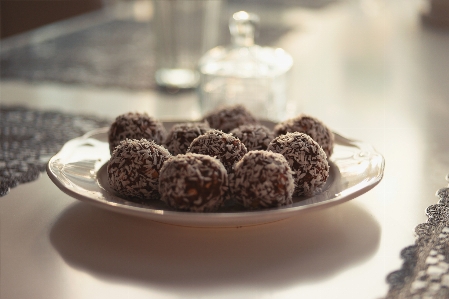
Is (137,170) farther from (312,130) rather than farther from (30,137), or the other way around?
(30,137)

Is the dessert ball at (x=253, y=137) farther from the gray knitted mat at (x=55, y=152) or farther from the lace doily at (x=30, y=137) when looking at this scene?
the lace doily at (x=30, y=137)

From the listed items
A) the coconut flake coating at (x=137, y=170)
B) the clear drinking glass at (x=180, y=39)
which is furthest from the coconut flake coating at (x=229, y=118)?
the clear drinking glass at (x=180, y=39)

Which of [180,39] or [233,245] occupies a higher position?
[180,39]

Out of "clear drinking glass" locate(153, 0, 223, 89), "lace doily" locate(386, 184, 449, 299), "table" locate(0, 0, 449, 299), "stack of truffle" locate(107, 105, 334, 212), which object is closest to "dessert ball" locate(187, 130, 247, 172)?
"stack of truffle" locate(107, 105, 334, 212)

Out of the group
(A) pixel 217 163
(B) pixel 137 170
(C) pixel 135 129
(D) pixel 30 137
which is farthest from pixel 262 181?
(D) pixel 30 137

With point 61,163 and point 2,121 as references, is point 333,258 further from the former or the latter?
point 2,121
